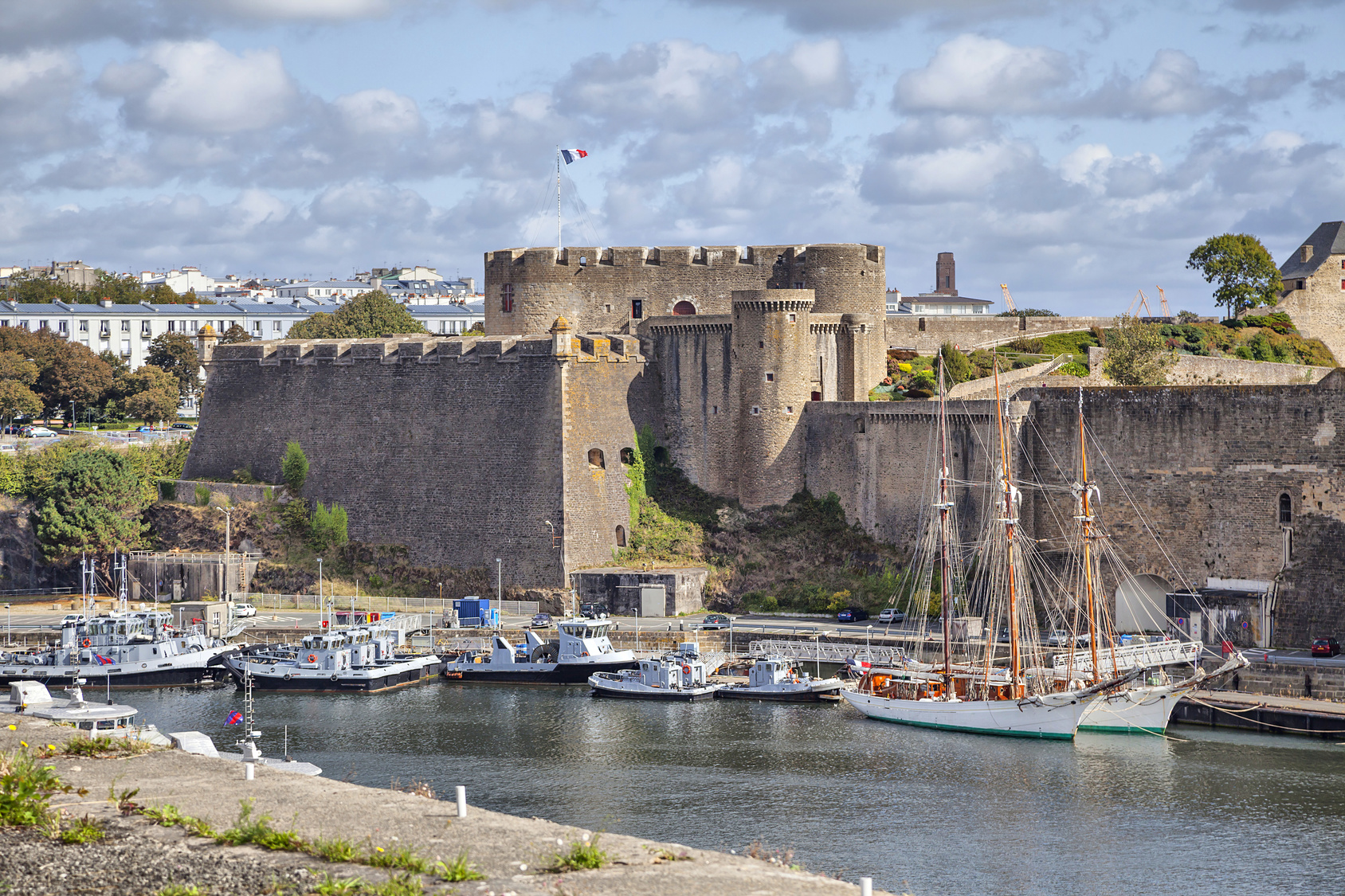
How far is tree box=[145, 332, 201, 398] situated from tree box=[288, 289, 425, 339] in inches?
327

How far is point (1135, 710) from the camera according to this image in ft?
123

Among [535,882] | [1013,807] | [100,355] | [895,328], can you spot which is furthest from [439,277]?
[535,882]

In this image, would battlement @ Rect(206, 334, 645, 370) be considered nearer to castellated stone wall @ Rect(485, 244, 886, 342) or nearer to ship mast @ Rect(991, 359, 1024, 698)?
castellated stone wall @ Rect(485, 244, 886, 342)

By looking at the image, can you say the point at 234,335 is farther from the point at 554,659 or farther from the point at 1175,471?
the point at 1175,471

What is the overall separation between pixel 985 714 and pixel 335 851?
67.6ft

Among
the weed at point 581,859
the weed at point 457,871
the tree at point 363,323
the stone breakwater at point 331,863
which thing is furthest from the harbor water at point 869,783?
the tree at point 363,323

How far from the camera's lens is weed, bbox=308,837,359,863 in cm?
2072

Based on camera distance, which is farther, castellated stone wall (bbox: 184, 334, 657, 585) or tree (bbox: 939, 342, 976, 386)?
tree (bbox: 939, 342, 976, 386)

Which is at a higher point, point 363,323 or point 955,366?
point 363,323

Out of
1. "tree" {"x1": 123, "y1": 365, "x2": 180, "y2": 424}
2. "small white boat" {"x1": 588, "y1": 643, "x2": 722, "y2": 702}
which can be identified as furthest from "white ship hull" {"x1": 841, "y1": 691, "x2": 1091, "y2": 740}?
"tree" {"x1": 123, "y1": 365, "x2": 180, "y2": 424}

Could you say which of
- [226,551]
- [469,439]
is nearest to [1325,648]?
[469,439]

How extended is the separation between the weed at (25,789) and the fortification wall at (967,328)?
37.4m

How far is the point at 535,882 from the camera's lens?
1984 centimetres

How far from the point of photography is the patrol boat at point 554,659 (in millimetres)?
44312
